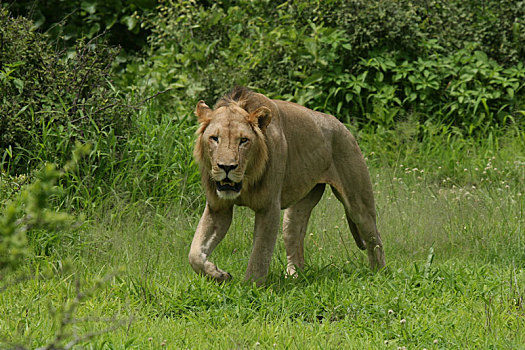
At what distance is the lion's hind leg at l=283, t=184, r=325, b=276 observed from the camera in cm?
609

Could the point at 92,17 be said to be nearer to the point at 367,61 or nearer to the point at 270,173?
the point at 367,61

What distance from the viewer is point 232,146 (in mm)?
4809

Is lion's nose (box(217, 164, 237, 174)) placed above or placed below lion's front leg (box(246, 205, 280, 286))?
above

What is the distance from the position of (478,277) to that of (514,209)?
2000 mm

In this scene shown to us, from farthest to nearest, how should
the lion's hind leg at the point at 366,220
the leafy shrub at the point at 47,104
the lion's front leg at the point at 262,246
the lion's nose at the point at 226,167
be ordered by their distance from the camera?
the leafy shrub at the point at 47,104, the lion's hind leg at the point at 366,220, the lion's front leg at the point at 262,246, the lion's nose at the point at 226,167

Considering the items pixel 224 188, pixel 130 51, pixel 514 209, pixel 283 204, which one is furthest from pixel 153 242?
pixel 130 51

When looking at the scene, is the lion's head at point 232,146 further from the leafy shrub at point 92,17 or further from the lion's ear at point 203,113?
the leafy shrub at point 92,17

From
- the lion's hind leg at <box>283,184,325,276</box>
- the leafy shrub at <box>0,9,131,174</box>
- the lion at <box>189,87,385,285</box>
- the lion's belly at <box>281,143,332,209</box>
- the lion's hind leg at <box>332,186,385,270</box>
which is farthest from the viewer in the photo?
the leafy shrub at <box>0,9,131,174</box>

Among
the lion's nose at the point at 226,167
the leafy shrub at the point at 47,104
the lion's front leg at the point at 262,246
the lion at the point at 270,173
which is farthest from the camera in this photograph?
the leafy shrub at the point at 47,104

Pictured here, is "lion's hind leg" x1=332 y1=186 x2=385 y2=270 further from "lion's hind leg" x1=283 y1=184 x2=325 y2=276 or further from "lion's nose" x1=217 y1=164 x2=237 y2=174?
"lion's nose" x1=217 y1=164 x2=237 y2=174

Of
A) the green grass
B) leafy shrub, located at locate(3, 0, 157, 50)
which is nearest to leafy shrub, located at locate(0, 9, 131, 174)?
the green grass

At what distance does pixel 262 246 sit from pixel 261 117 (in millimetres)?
929

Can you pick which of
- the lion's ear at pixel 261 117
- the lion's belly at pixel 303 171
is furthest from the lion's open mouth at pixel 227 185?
the lion's belly at pixel 303 171

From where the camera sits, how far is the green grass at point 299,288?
171 inches
